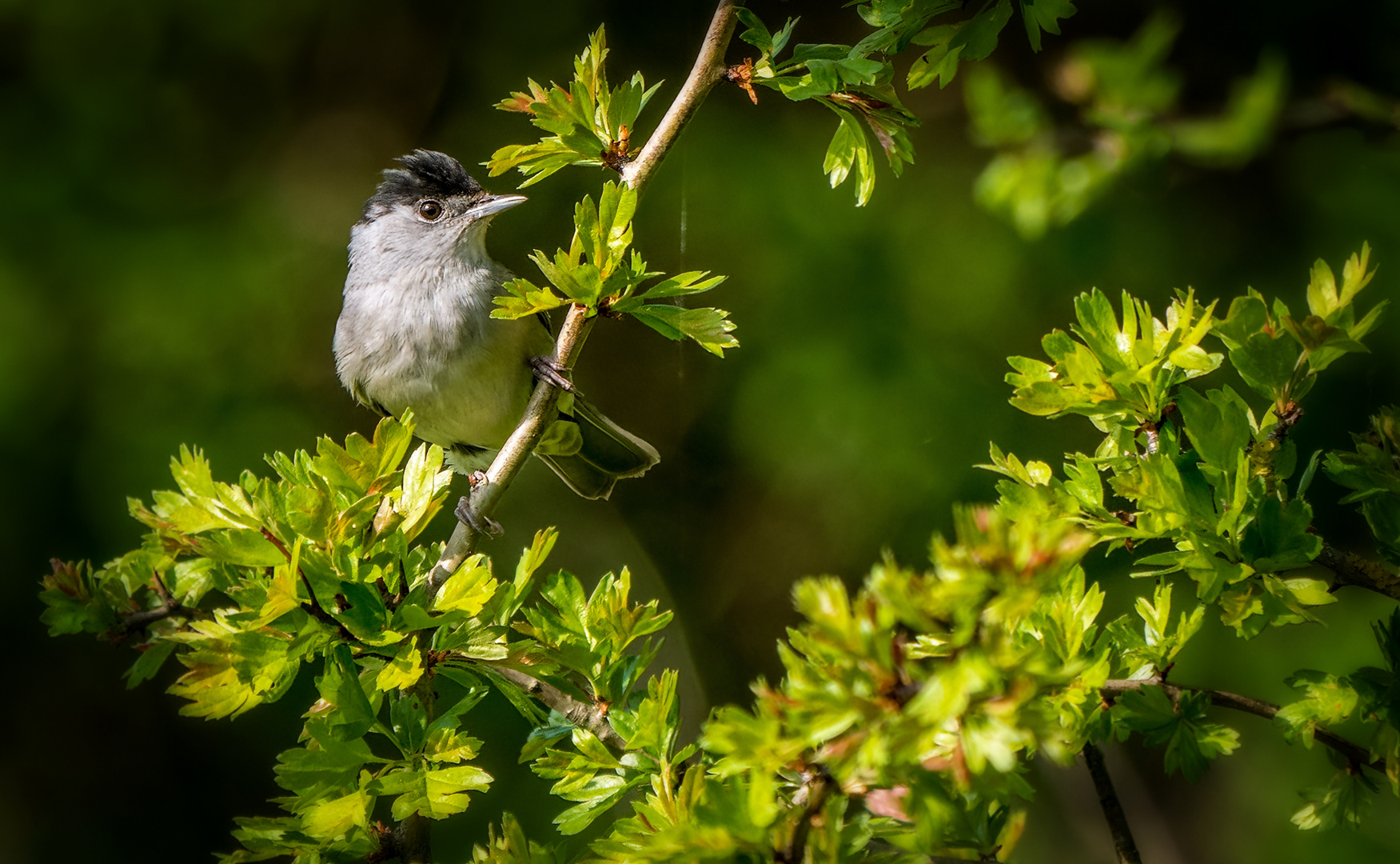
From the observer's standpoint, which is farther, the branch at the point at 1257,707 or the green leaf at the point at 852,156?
the green leaf at the point at 852,156

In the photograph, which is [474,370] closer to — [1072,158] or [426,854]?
[426,854]

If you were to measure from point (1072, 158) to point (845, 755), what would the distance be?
2.25 ft

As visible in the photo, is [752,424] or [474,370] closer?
[474,370]

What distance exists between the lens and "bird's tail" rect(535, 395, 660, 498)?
2668 millimetres

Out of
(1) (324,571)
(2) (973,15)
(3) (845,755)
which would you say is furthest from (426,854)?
(2) (973,15)

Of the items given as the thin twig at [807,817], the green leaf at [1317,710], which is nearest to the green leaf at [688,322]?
the thin twig at [807,817]

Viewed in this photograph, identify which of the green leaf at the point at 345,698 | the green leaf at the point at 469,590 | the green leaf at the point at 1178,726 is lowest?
the green leaf at the point at 1178,726

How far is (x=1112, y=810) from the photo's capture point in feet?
3.69

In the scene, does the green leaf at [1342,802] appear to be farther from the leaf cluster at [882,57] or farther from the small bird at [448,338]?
the small bird at [448,338]

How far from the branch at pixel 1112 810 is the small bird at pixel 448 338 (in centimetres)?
144

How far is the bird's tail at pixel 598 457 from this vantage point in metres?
2.67

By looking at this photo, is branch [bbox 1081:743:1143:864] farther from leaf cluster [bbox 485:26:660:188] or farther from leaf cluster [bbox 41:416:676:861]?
leaf cluster [bbox 485:26:660:188]

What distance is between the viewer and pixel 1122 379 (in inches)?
42.4

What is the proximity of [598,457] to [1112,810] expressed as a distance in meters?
1.82
